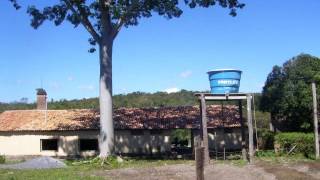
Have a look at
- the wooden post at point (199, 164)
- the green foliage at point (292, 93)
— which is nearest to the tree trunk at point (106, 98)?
the green foliage at point (292, 93)

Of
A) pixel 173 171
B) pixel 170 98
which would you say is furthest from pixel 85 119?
pixel 170 98

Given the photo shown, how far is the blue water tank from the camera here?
2423cm

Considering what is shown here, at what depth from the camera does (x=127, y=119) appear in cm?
4003

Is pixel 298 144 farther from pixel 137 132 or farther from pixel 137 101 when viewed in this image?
pixel 137 101

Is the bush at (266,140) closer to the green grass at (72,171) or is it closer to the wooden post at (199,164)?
the green grass at (72,171)

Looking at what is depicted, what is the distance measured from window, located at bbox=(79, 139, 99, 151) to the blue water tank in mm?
17314

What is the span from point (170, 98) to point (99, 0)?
189 feet

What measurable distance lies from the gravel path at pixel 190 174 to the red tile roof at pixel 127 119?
52.0ft

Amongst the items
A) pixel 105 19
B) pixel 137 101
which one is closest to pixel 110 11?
pixel 105 19

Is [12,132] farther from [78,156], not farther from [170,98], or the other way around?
[170,98]

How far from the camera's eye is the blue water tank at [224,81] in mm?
24230

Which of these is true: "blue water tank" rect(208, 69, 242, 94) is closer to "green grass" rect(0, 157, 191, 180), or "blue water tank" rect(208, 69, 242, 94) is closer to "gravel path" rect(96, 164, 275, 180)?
"gravel path" rect(96, 164, 275, 180)

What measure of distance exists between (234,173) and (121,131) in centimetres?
2003

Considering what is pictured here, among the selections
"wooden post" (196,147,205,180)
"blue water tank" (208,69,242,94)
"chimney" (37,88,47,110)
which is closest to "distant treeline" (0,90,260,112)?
"chimney" (37,88,47,110)
